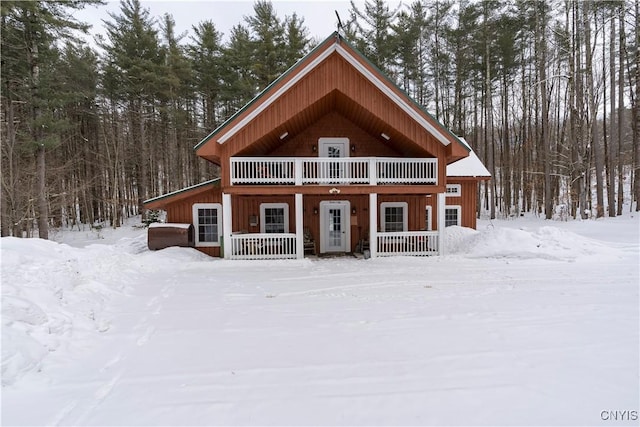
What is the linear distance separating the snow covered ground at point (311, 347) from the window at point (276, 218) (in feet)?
17.7

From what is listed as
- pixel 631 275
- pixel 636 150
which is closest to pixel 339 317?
pixel 631 275

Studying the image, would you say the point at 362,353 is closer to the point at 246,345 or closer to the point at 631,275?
the point at 246,345

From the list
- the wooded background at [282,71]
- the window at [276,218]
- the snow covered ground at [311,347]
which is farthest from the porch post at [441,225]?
the wooded background at [282,71]

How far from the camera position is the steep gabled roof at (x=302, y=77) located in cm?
1019

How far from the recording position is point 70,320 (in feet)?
15.0

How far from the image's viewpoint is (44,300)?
4785mm

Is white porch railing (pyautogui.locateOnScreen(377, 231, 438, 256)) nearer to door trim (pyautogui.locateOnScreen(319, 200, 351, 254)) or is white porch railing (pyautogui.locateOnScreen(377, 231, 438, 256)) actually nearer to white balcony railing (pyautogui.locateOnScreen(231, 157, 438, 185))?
door trim (pyautogui.locateOnScreen(319, 200, 351, 254))

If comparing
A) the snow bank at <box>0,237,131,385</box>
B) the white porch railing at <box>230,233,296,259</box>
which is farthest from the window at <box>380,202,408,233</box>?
the snow bank at <box>0,237,131,385</box>

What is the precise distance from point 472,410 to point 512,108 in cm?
3131

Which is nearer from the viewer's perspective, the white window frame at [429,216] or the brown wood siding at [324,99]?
the brown wood siding at [324,99]

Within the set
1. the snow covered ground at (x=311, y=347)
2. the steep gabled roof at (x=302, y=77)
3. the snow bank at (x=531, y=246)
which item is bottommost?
the snow covered ground at (x=311, y=347)

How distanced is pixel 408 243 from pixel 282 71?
56.8 ft

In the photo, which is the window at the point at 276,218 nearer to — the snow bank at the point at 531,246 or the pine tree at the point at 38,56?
the snow bank at the point at 531,246

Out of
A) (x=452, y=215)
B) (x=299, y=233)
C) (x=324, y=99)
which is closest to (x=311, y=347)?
(x=299, y=233)
